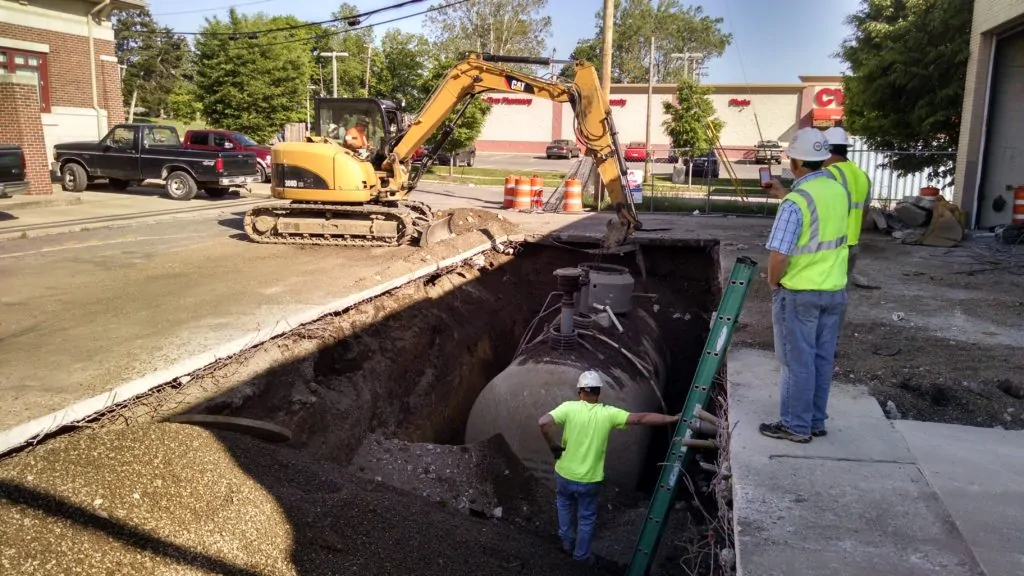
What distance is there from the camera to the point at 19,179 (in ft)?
55.9

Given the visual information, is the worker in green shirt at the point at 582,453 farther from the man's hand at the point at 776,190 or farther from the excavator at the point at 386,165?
the excavator at the point at 386,165

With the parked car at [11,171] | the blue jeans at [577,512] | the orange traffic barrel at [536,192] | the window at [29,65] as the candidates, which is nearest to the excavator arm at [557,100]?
the orange traffic barrel at [536,192]

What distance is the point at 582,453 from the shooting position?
5777 mm

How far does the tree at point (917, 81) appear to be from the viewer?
2058 centimetres

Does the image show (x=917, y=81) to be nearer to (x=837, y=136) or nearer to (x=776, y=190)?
(x=837, y=136)

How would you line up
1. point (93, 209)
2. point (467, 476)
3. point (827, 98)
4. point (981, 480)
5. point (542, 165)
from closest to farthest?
point (981, 480) → point (467, 476) → point (93, 209) → point (542, 165) → point (827, 98)

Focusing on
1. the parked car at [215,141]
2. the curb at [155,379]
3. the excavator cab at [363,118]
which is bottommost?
the curb at [155,379]

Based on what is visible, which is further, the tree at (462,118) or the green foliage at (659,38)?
the green foliage at (659,38)

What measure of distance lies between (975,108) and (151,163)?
21080 millimetres

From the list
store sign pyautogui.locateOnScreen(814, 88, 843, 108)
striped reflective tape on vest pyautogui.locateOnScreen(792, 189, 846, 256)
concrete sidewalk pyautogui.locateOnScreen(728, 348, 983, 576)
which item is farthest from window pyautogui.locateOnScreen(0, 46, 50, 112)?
store sign pyautogui.locateOnScreen(814, 88, 843, 108)

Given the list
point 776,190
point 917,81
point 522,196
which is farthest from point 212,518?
point 917,81

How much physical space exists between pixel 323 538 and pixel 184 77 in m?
80.7

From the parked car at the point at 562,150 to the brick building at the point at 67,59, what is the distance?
30.0m

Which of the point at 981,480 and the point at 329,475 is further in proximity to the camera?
the point at 329,475
